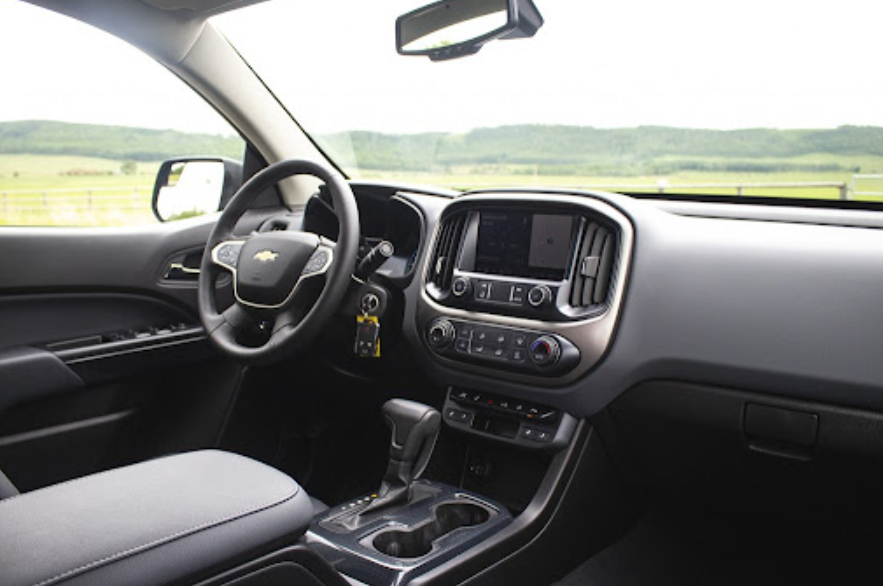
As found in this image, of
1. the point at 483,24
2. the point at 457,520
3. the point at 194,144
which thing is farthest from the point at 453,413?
the point at 194,144

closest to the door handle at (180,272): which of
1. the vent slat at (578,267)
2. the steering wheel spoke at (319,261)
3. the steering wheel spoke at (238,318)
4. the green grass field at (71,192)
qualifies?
the green grass field at (71,192)

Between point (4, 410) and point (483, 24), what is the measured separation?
5.74 feet

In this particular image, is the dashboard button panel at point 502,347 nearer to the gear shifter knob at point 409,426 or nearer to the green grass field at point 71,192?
the gear shifter knob at point 409,426

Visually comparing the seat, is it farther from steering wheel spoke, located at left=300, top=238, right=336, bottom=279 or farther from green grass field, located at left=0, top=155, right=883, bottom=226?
green grass field, located at left=0, top=155, right=883, bottom=226

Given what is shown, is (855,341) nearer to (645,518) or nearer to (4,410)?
(645,518)

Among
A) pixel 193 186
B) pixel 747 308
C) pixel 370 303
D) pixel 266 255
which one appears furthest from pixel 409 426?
pixel 193 186

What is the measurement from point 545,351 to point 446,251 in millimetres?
504

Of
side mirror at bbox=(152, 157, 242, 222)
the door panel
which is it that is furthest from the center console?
side mirror at bbox=(152, 157, 242, 222)

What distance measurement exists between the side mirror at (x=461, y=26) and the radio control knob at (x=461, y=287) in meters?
0.67

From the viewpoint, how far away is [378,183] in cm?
259

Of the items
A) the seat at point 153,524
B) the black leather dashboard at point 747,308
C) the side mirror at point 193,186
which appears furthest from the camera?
the side mirror at point 193,186

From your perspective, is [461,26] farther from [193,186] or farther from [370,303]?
[193,186]

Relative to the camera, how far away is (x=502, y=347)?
2.12 meters

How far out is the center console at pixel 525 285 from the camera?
1.99m
